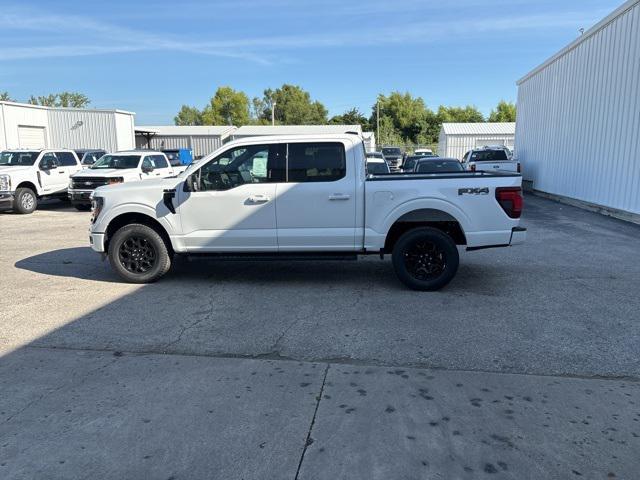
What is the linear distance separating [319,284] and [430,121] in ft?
264

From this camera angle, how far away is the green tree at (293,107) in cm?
9969

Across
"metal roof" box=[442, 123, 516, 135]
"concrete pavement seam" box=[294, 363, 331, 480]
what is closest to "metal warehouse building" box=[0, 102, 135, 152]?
"concrete pavement seam" box=[294, 363, 331, 480]

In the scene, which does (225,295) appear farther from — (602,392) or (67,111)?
(67,111)

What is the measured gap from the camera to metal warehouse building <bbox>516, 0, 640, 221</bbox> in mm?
13188

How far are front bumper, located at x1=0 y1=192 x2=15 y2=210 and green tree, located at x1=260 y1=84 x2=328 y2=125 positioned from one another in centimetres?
8611

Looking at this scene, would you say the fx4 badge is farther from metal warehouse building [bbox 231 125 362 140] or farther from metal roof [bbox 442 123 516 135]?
metal roof [bbox 442 123 516 135]

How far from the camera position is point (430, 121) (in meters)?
83.2

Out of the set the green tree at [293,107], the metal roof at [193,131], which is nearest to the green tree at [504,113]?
the green tree at [293,107]

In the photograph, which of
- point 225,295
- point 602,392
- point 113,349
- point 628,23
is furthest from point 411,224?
point 628,23

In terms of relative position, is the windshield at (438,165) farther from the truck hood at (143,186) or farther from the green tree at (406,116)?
the green tree at (406,116)

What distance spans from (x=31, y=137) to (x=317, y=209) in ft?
98.8

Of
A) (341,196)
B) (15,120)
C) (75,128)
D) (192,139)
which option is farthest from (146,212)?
(192,139)

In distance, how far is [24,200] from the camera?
15.2 meters

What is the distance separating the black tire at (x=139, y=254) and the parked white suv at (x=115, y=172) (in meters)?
7.76
